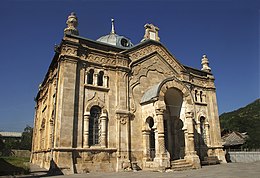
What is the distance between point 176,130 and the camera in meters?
19.8

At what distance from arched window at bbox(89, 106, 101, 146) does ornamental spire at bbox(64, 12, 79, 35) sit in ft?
18.8

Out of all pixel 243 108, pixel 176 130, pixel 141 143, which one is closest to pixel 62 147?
pixel 141 143

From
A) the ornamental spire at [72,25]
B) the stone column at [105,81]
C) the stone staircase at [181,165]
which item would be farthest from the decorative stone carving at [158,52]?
the stone staircase at [181,165]

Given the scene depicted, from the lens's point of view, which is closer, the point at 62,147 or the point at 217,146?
the point at 62,147

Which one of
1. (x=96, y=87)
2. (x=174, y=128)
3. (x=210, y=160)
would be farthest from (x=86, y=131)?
(x=210, y=160)

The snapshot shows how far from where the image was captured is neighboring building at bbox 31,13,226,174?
47.9ft

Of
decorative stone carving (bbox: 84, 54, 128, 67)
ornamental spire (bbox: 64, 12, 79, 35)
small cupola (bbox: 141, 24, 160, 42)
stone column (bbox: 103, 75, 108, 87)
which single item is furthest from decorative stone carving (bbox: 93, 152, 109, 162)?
small cupola (bbox: 141, 24, 160, 42)

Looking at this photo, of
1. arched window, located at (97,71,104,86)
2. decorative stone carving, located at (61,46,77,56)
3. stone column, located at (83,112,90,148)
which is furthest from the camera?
arched window, located at (97,71,104,86)

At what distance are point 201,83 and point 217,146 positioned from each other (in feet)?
21.8

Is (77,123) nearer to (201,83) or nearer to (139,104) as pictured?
(139,104)

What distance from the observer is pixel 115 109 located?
661 inches

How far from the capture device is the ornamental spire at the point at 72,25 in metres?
16.5

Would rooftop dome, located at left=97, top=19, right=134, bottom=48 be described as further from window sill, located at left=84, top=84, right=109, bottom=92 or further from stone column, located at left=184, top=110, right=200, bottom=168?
stone column, located at left=184, top=110, right=200, bottom=168

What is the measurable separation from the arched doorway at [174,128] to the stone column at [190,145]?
134 centimetres
